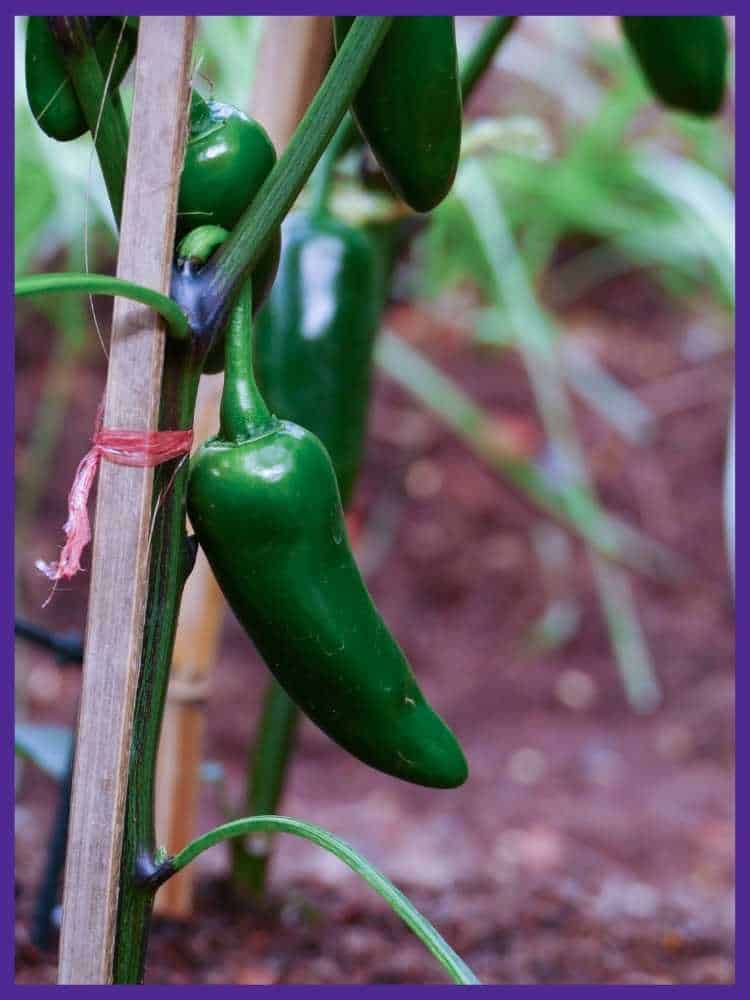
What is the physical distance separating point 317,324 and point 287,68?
159 millimetres

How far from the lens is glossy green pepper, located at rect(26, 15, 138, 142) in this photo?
0.47 m

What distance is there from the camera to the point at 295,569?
0.46 m

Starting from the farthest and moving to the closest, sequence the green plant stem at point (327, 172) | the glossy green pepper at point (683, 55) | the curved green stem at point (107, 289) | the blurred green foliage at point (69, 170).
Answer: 1. the blurred green foliage at point (69, 170)
2. the green plant stem at point (327, 172)
3. the glossy green pepper at point (683, 55)
4. the curved green stem at point (107, 289)

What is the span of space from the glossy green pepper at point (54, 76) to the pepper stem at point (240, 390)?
10 cm

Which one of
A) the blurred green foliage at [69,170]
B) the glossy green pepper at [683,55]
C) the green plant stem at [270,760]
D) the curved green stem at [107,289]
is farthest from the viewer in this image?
the blurred green foliage at [69,170]

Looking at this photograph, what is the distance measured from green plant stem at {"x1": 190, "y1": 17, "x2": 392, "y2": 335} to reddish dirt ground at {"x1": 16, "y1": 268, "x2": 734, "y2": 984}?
0.44 meters

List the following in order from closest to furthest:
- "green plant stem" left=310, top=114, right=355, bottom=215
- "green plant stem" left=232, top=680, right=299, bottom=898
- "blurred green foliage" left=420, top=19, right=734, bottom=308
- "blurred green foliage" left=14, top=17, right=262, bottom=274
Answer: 1. "green plant stem" left=310, top=114, right=355, bottom=215
2. "green plant stem" left=232, top=680, right=299, bottom=898
3. "blurred green foliage" left=14, top=17, right=262, bottom=274
4. "blurred green foliage" left=420, top=19, right=734, bottom=308

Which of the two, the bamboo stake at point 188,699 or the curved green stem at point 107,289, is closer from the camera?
the curved green stem at point 107,289

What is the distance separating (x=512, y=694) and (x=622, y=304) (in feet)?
2.99

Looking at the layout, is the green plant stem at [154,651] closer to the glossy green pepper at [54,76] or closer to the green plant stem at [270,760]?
the glossy green pepper at [54,76]

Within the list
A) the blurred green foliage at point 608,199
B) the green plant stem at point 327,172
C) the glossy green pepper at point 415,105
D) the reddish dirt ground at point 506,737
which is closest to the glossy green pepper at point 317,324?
the green plant stem at point 327,172

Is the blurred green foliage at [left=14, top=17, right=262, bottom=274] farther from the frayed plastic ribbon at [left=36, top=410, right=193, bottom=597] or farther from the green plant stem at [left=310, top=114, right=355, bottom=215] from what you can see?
the frayed plastic ribbon at [left=36, top=410, right=193, bottom=597]

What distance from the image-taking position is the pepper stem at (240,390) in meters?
0.46

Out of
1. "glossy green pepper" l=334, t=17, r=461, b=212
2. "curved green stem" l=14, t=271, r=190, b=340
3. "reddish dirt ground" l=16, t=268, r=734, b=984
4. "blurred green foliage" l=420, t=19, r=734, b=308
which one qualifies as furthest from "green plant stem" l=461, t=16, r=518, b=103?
"blurred green foliage" l=420, t=19, r=734, b=308
